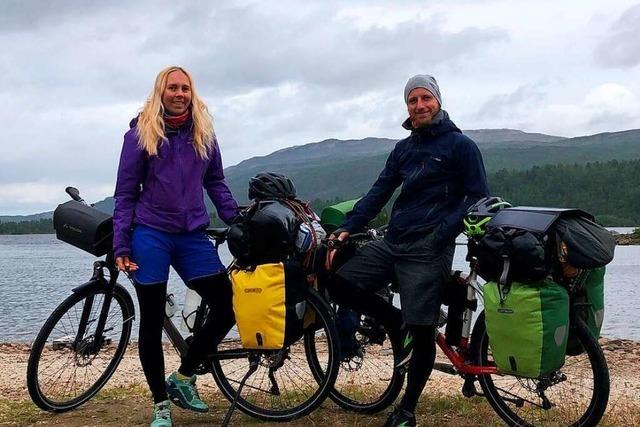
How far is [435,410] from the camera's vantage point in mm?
5656

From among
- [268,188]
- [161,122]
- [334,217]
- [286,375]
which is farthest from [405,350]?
[161,122]

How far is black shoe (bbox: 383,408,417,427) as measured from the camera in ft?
16.2

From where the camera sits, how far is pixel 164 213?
504 centimetres

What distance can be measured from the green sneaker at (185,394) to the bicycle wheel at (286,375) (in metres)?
0.19

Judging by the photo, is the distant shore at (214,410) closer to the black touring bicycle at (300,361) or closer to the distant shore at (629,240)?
the black touring bicycle at (300,361)

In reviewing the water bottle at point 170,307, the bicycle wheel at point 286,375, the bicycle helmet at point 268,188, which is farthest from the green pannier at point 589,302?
the water bottle at point 170,307

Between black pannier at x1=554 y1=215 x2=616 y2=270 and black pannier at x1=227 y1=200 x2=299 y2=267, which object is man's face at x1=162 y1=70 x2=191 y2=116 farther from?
black pannier at x1=554 y1=215 x2=616 y2=270

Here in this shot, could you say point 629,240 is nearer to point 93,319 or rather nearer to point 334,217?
point 334,217

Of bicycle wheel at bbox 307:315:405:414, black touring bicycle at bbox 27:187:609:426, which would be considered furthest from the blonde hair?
bicycle wheel at bbox 307:315:405:414

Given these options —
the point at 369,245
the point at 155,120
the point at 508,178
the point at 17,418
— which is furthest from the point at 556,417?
the point at 508,178

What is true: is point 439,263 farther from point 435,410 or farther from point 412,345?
point 435,410

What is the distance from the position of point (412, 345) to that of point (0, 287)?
38.3 m

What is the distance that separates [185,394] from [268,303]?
3.75 feet

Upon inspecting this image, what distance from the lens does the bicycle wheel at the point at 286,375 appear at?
513cm
